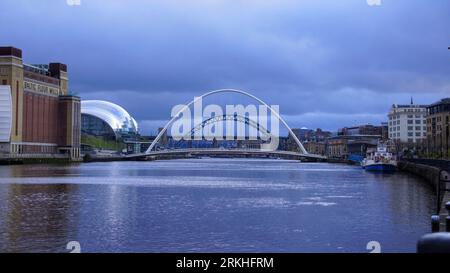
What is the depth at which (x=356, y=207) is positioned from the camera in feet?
82.5

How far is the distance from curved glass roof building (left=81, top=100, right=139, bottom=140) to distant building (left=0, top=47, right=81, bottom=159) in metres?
44.0

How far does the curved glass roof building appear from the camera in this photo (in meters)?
167

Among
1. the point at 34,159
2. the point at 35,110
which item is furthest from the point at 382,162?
the point at 35,110

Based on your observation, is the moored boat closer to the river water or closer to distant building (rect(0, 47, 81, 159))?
the river water

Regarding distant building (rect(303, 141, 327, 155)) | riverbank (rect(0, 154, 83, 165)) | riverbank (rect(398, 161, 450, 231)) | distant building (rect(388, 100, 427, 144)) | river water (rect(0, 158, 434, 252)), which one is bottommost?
river water (rect(0, 158, 434, 252))

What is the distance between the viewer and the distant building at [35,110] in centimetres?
9644

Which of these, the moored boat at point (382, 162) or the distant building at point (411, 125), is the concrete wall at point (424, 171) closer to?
the moored boat at point (382, 162)

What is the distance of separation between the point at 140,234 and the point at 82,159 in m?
108

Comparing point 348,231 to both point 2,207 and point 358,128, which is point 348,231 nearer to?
point 2,207

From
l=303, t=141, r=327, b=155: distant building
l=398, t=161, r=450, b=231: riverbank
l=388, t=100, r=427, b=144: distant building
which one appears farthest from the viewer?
l=303, t=141, r=327, b=155: distant building

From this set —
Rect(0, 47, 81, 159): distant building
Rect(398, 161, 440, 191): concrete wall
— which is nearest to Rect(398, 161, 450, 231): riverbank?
Rect(398, 161, 440, 191): concrete wall

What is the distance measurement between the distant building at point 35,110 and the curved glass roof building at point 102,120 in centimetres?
4402

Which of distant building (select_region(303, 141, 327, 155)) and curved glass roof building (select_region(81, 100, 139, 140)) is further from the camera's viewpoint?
distant building (select_region(303, 141, 327, 155))

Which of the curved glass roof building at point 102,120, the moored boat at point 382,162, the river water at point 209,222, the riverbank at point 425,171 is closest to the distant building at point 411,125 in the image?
the riverbank at point 425,171
